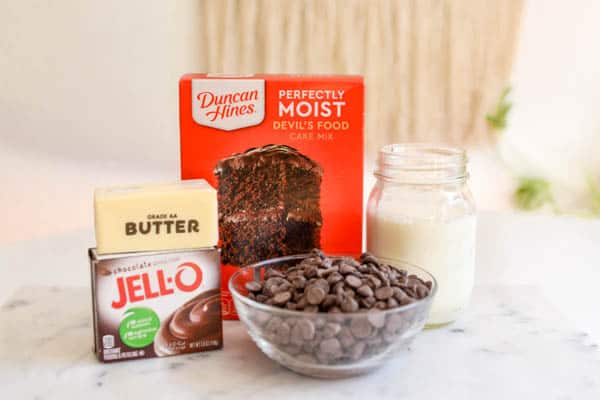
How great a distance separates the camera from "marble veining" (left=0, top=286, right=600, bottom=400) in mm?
1002

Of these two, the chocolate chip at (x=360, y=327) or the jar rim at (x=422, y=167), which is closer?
the chocolate chip at (x=360, y=327)

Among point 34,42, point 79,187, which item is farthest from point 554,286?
point 34,42

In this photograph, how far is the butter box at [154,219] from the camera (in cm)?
102

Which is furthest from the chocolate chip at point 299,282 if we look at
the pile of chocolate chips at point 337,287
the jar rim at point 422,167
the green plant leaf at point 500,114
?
the green plant leaf at point 500,114

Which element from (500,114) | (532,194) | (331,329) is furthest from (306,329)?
(532,194)

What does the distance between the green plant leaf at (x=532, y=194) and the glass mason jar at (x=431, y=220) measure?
1.62 m

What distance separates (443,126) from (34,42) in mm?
1378

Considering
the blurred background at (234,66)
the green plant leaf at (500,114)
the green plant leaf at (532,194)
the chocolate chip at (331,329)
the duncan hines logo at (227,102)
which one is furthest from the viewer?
the green plant leaf at (532,194)

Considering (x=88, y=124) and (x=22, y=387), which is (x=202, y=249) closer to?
(x=22, y=387)

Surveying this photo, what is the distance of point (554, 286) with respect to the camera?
1631mm

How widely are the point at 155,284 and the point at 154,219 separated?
96 mm

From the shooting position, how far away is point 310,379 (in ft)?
3.39

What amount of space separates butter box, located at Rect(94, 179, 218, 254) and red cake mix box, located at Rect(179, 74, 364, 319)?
132mm

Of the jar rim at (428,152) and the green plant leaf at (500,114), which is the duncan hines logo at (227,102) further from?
the green plant leaf at (500,114)
